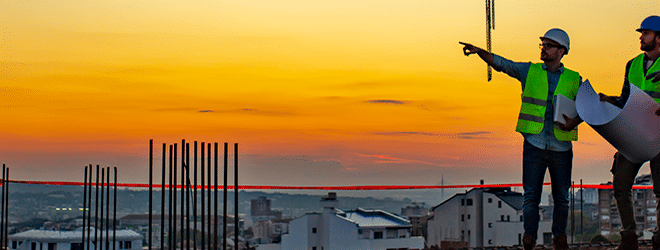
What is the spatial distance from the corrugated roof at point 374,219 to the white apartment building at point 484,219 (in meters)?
3.39

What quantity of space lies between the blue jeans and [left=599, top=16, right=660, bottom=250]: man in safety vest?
18.3 inches

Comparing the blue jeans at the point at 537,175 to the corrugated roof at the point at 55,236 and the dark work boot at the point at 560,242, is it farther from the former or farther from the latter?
the corrugated roof at the point at 55,236

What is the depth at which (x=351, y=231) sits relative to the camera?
4881 centimetres

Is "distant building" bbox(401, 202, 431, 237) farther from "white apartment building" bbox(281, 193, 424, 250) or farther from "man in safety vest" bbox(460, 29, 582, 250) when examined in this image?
"man in safety vest" bbox(460, 29, 582, 250)

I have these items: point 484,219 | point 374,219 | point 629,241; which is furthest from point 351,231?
point 629,241

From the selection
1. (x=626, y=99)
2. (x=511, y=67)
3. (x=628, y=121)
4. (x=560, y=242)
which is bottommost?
(x=560, y=242)

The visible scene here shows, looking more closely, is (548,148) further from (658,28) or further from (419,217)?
(419,217)

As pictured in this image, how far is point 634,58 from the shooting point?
23.4 ft

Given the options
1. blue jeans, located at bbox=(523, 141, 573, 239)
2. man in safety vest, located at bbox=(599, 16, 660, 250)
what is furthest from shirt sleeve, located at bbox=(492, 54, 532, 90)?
man in safety vest, located at bbox=(599, 16, 660, 250)

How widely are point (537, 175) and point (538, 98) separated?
29.5 inches

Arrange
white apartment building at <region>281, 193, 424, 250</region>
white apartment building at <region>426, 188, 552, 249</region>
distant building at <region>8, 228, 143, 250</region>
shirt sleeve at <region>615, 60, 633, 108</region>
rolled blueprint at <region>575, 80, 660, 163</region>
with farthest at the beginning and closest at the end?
distant building at <region>8, 228, 143, 250</region>, white apartment building at <region>426, 188, 552, 249</region>, white apartment building at <region>281, 193, 424, 250</region>, shirt sleeve at <region>615, 60, 633, 108</region>, rolled blueprint at <region>575, 80, 660, 163</region>

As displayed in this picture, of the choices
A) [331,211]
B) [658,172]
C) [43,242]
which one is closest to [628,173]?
[658,172]

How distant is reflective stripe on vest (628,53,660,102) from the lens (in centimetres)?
672

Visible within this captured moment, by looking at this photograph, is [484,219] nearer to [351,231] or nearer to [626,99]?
[351,231]
